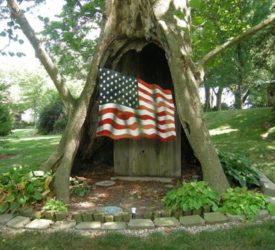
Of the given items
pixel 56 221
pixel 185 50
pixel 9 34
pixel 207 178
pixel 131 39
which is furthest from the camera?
pixel 9 34

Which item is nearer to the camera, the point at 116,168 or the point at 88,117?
the point at 88,117

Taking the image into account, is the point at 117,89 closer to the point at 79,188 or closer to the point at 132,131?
the point at 132,131

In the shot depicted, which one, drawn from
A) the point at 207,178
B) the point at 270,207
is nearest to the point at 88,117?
the point at 207,178

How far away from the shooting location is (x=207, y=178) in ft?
17.0

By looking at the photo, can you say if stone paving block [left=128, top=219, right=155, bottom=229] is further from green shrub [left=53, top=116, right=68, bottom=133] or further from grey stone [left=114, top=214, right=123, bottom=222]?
green shrub [left=53, top=116, right=68, bottom=133]

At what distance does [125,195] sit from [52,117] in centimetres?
1607

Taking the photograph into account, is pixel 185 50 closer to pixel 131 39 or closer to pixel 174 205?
pixel 131 39

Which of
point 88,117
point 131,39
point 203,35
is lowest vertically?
point 88,117

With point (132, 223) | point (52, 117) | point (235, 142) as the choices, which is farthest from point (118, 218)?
point (52, 117)

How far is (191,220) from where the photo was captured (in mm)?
4328

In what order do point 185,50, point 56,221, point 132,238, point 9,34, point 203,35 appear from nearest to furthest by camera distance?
1. point 132,238
2. point 56,221
3. point 185,50
4. point 9,34
5. point 203,35

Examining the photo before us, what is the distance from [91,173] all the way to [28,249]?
12.5ft

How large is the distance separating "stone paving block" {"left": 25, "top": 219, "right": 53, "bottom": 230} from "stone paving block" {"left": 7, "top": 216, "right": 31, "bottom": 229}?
0.09 meters

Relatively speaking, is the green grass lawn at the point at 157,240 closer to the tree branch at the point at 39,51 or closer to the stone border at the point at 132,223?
the stone border at the point at 132,223
